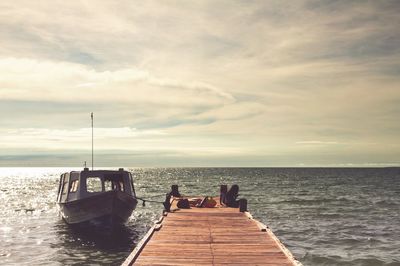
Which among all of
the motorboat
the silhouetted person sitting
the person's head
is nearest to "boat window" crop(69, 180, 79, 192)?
the motorboat

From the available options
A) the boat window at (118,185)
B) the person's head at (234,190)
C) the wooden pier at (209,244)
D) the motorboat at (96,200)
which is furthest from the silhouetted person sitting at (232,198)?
the boat window at (118,185)

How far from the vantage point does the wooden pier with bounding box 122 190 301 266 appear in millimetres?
11250

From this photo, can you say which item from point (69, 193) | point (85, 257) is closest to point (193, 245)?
point (85, 257)

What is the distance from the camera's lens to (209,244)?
13516 millimetres

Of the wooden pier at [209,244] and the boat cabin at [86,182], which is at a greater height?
the boat cabin at [86,182]

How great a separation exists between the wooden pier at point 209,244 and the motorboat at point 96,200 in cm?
546

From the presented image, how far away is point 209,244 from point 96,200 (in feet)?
39.9

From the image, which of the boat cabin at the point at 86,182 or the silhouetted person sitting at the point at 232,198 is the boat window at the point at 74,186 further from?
the silhouetted person sitting at the point at 232,198

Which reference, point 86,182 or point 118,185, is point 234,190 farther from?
point 86,182

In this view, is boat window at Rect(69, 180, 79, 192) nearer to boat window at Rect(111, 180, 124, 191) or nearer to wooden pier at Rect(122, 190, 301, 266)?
boat window at Rect(111, 180, 124, 191)

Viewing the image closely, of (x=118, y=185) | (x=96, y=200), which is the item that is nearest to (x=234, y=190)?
(x=96, y=200)

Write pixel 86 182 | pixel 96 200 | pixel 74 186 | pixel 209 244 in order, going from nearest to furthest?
pixel 209 244
pixel 96 200
pixel 86 182
pixel 74 186

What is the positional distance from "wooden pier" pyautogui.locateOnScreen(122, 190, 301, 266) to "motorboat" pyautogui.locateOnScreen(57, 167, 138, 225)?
17.9ft

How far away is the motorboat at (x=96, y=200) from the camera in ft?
78.9
